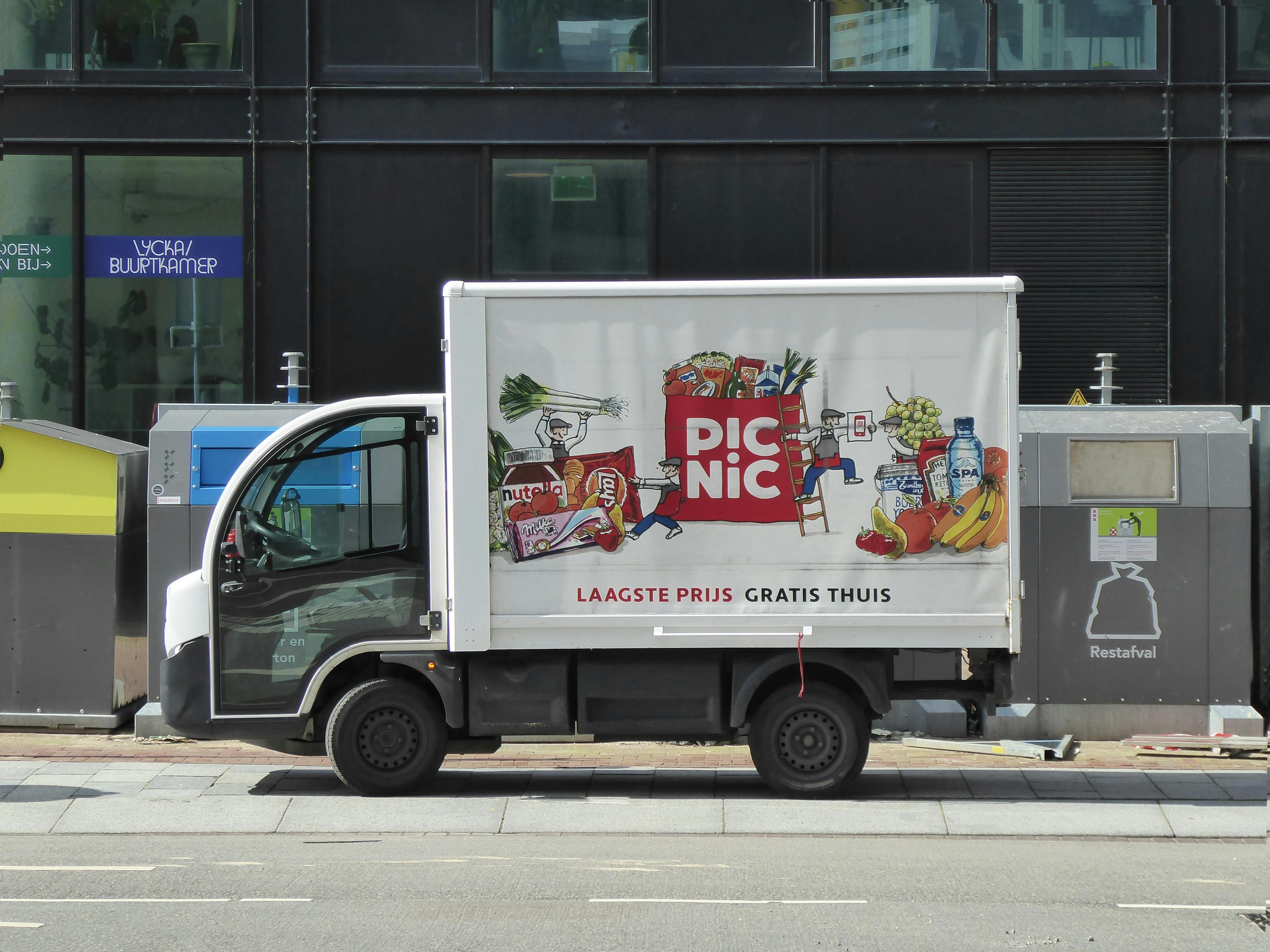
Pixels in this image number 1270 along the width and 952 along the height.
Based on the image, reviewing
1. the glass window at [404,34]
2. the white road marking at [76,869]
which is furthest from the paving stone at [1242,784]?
the glass window at [404,34]

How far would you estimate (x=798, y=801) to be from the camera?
352 inches

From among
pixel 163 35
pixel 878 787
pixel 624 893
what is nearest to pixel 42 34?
pixel 163 35

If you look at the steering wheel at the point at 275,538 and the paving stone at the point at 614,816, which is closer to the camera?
the paving stone at the point at 614,816

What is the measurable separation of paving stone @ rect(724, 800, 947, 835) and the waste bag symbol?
264 cm

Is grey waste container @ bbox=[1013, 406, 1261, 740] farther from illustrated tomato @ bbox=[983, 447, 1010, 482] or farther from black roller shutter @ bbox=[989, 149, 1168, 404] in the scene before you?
black roller shutter @ bbox=[989, 149, 1168, 404]

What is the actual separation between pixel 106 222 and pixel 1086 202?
10108mm

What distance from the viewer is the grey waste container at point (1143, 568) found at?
35.0ft

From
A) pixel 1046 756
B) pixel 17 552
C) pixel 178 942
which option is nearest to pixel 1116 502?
pixel 1046 756

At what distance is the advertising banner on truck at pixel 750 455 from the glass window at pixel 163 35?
757cm

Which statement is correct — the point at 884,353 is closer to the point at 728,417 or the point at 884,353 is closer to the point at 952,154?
the point at 728,417

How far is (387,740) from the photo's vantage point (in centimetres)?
900

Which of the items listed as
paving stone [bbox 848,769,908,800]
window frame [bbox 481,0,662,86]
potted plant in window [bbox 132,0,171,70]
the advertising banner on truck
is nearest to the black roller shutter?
window frame [bbox 481,0,662,86]

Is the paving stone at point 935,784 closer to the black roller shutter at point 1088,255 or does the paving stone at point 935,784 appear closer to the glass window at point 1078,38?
the black roller shutter at point 1088,255

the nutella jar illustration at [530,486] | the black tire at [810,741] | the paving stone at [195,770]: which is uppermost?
the nutella jar illustration at [530,486]
